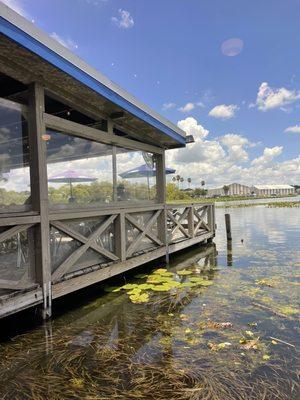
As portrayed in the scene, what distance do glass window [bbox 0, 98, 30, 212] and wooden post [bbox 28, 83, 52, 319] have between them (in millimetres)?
87

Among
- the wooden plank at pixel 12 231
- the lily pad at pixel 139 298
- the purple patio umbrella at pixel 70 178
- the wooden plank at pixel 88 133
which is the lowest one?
the lily pad at pixel 139 298

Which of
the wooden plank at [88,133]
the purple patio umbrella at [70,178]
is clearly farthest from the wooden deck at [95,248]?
the wooden plank at [88,133]

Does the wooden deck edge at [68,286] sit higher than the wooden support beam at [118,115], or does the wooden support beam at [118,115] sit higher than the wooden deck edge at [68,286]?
the wooden support beam at [118,115]

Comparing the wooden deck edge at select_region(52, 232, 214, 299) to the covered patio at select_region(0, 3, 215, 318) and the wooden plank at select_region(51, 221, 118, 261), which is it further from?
the wooden plank at select_region(51, 221, 118, 261)

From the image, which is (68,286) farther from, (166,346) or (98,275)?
(166,346)

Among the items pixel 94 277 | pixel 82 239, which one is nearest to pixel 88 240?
pixel 82 239

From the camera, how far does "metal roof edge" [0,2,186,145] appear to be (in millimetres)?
3049

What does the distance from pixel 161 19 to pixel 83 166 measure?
7.66m

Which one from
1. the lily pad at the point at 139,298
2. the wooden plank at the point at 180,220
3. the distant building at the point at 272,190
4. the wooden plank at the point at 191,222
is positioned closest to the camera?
the lily pad at the point at 139,298

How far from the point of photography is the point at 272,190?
149 m

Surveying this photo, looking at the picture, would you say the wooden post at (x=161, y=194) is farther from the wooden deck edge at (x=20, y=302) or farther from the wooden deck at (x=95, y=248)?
the wooden deck edge at (x=20, y=302)

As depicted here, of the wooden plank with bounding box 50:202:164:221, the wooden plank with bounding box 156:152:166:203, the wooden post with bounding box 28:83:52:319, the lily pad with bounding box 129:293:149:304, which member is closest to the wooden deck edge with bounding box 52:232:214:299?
the wooden post with bounding box 28:83:52:319

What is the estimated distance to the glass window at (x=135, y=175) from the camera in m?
6.21

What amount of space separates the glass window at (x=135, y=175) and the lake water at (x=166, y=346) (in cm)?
188
